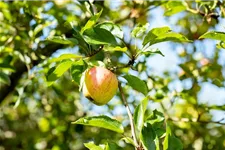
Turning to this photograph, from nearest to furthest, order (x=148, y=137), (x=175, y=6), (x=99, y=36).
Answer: (x=148, y=137)
(x=99, y=36)
(x=175, y=6)

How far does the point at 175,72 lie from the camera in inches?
114

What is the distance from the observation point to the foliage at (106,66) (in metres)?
1.12

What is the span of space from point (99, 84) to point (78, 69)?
80 mm

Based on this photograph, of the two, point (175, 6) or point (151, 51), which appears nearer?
point (151, 51)

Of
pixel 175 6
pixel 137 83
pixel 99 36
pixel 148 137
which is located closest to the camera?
pixel 148 137

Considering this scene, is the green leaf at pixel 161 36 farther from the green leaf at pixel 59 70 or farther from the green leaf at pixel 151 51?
the green leaf at pixel 59 70

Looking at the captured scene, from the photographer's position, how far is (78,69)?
125cm

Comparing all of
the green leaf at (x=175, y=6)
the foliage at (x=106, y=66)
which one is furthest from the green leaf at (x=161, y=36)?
the green leaf at (x=175, y=6)

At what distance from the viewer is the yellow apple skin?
1179mm

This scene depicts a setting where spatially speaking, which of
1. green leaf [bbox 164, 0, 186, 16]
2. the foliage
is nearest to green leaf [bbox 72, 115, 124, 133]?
the foliage

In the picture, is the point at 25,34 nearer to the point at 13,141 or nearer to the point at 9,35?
the point at 9,35

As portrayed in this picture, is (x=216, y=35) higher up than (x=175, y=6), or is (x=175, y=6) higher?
(x=216, y=35)

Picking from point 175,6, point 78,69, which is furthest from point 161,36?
point 175,6

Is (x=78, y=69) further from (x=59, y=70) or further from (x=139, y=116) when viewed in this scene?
(x=139, y=116)
